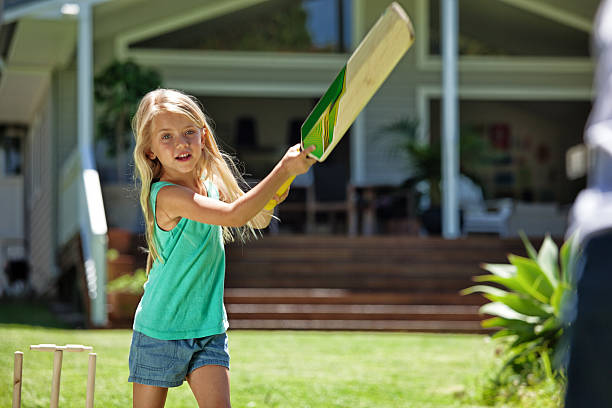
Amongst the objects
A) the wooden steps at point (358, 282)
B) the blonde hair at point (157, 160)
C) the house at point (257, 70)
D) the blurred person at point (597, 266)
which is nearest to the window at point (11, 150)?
the house at point (257, 70)

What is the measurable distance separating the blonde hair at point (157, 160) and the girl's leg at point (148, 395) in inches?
15.1

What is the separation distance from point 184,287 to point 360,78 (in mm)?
1007

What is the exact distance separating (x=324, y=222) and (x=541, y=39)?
14.7 ft

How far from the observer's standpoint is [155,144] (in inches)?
104

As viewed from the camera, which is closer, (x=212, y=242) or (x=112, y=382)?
(x=212, y=242)

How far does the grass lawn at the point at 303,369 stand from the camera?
4.50m

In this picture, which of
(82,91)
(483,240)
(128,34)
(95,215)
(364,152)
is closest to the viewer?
(95,215)

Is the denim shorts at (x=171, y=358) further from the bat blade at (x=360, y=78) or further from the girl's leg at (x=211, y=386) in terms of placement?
the bat blade at (x=360, y=78)

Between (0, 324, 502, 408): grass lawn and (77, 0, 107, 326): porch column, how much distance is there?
43cm

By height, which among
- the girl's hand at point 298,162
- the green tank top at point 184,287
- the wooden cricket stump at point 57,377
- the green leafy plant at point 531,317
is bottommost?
the green leafy plant at point 531,317

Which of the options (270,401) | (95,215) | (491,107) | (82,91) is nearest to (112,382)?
(270,401)

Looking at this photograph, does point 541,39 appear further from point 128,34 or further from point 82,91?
point 82,91

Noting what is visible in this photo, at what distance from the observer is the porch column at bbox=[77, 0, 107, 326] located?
26.0 ft

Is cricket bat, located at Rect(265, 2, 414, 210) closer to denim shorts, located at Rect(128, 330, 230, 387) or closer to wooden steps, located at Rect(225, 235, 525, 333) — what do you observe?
denim shorts, located at Rect(128, 330, 230, 387)
